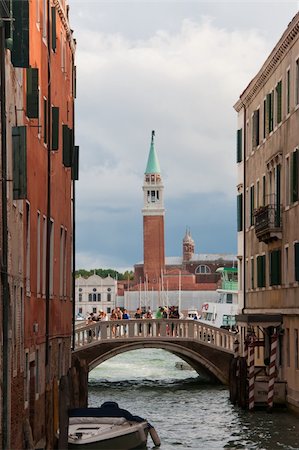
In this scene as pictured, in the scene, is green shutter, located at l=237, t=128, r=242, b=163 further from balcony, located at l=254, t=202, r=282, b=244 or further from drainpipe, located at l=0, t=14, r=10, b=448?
drainpipe, located at l=0, t=14, r=10, b=448

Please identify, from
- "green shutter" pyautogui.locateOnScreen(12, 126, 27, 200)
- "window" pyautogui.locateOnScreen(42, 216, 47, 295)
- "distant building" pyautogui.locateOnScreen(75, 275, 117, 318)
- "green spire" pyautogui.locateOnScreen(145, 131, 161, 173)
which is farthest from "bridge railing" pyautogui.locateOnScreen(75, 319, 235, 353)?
"distant building" pyautogui.locateOnScreen(75, 275, 117, 318)

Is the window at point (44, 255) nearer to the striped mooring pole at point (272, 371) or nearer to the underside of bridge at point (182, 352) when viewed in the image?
the striped mooring pole at point (272, 371)

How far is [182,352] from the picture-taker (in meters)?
43.5

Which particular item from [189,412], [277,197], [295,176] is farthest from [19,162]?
[189,412]

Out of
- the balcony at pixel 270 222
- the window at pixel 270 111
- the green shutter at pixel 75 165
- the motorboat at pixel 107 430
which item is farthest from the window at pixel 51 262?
the window at pixel 270 111

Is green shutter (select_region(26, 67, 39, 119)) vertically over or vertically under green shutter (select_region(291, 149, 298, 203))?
over

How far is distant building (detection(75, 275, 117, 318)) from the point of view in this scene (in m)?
158

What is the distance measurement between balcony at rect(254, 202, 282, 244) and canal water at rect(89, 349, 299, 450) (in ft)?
14.8

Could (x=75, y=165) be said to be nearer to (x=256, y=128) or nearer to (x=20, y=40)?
(x=256, y=128)

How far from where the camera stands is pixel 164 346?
43344 millimetres

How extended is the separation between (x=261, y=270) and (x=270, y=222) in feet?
12.9

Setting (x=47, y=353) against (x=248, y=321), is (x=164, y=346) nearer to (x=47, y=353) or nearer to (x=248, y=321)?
(x=248, y=321)

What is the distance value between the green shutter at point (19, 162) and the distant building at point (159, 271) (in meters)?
110

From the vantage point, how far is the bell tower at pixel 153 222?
141 metres
